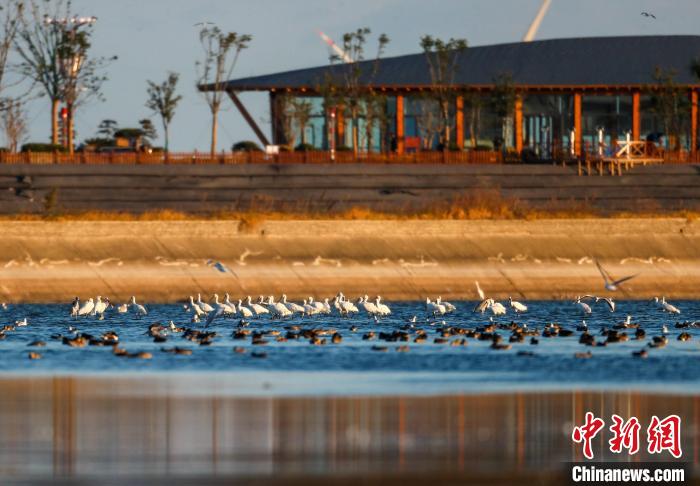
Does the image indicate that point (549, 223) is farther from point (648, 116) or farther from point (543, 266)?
point (648, 116)

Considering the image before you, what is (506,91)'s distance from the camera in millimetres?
97812

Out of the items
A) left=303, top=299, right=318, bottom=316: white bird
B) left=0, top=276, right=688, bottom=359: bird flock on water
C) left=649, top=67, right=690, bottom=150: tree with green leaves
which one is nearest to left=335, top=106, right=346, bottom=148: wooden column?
left=649, top=67, right=690, bottom=150: tree with green leaves

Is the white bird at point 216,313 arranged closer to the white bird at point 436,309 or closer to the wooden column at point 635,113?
the white bird at point 436,309

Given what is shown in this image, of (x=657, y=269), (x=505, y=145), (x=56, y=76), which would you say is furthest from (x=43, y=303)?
(x=505, y=145)

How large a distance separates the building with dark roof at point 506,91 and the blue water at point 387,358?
5551 cm

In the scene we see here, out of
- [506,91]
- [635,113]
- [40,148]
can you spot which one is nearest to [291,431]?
[40,148]

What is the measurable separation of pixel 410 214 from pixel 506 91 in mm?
30258

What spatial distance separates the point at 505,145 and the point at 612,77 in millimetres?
7577

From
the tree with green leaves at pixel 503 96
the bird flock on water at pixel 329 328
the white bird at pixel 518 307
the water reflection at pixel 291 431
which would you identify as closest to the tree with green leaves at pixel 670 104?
the tree with green leaves at pixel 503 96

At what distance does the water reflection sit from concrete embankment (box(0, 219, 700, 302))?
87.1 ft

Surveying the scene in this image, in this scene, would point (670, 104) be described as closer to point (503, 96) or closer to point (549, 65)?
point (503, 96)

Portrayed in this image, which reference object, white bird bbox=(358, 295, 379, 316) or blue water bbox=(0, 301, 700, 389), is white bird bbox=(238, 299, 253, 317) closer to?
blue water bbox=(0, 301, 700, 389)

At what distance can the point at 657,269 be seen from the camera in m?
59.5

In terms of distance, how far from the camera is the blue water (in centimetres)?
3120
